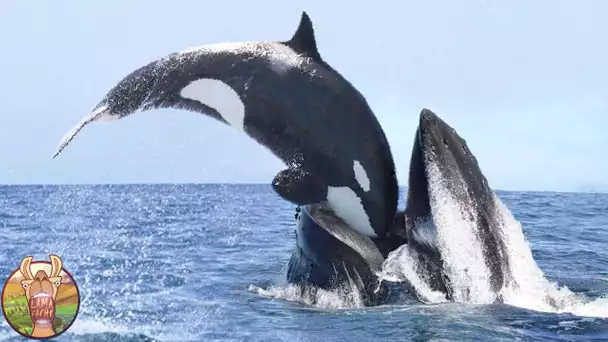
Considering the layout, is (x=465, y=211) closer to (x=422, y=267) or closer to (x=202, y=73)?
(x=422, y=267)

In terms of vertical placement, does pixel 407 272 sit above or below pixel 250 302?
above

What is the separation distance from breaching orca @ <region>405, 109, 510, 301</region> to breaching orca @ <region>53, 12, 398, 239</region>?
0.45m

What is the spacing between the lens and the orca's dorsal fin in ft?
33.7

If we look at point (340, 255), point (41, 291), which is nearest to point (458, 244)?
point (340, 255)

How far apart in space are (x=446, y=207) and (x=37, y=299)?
20.1ft

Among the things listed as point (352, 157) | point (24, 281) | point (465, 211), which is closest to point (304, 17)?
point (352, 157)

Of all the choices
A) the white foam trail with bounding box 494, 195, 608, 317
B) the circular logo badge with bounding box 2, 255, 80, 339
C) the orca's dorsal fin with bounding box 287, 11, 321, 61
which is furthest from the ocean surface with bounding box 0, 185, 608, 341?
the orca's dorsal fin with bounding box 287, 11, 321, 61

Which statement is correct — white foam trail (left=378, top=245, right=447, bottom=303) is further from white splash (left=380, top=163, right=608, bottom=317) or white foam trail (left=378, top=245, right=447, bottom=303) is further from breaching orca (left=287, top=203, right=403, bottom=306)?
breaching orca (left=287, top=203, right=403, bottom=306)

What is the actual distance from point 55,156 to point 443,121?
595 centimetres

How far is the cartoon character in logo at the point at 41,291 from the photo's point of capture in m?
9.28

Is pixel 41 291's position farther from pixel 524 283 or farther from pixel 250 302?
pixel 524 283

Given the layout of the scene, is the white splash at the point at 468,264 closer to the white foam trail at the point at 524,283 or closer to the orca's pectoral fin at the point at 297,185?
the white foam trail at the point at 524,283

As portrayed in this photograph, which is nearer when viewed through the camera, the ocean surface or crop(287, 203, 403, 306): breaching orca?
the ocean surface

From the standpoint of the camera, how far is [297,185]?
10.3 meters
